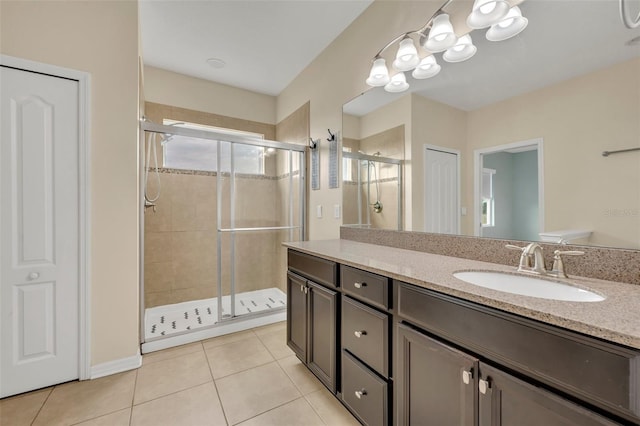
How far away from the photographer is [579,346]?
644 mm

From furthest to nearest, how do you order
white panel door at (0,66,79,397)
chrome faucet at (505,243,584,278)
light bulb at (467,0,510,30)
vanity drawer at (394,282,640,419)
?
white panel door at (0,66,79,397)
light bulb at (467,0,510,30)
chrome faucet at (505,243,584,278)
vanity drawer at (394,282,640,419)

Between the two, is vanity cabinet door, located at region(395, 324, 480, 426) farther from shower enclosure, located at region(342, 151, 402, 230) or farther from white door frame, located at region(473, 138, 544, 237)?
shower enclosure, located at region(342, 151, 402, 230)

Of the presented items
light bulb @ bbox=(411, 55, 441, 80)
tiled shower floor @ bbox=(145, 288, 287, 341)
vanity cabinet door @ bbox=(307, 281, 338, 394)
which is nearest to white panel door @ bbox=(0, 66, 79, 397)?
tiled shower floor @ bbox=(145, 288, 287, 341)

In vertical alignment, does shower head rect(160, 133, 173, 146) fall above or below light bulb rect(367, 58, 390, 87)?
below

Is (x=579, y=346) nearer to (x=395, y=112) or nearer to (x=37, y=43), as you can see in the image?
(x=395, y=112)

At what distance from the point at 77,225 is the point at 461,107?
2.61m

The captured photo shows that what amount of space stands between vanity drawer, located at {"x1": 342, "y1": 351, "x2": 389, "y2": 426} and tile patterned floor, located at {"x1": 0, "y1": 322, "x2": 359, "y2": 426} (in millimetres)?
195

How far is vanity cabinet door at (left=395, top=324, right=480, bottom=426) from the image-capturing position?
2.91ft

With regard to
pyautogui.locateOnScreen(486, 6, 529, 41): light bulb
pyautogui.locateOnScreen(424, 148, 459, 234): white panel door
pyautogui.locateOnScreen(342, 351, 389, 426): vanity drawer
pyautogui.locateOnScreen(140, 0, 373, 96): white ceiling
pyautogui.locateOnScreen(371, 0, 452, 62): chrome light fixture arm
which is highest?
pyautogui.locateOnScreen(140, 0, 373, 96): white ceiling

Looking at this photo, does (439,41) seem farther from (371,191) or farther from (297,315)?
(297,315)

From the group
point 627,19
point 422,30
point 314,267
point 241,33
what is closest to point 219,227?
point 314,267

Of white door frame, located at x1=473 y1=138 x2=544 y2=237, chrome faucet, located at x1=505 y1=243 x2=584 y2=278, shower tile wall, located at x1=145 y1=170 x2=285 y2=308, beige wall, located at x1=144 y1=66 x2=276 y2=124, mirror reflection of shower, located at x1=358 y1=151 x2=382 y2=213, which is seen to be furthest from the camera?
beige wall, located at x1=144 y1=66 x2=276 y2=124

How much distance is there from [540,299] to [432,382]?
0.49 m

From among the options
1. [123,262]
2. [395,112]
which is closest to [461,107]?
[395,112]
